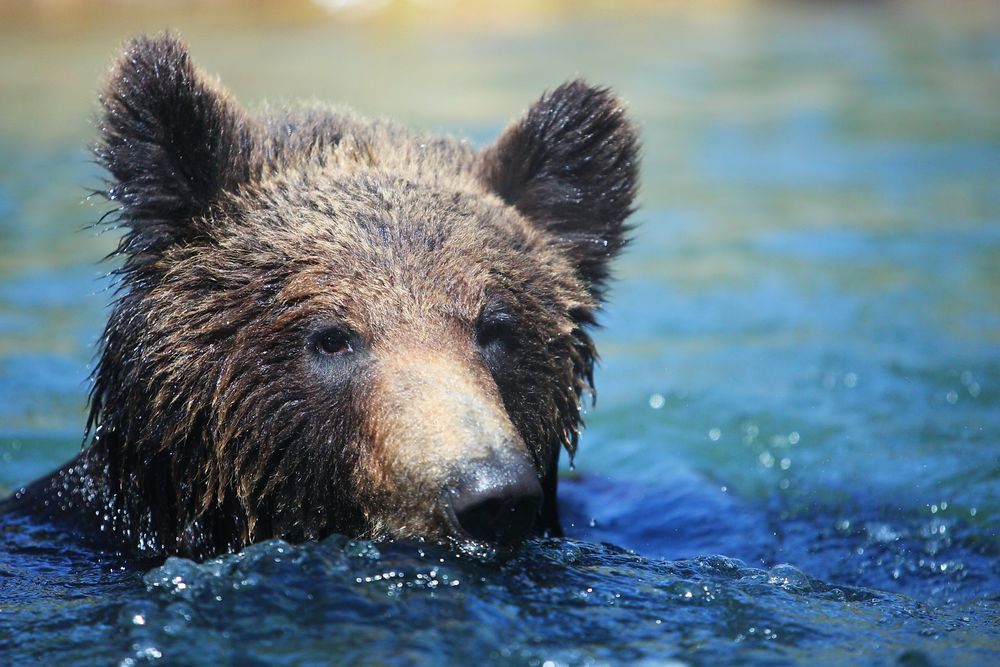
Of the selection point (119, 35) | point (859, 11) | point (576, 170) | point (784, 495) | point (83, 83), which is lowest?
point (784, 495)

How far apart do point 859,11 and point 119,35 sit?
17.8 meters

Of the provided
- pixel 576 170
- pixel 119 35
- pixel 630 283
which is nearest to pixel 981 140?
pixel 630 283

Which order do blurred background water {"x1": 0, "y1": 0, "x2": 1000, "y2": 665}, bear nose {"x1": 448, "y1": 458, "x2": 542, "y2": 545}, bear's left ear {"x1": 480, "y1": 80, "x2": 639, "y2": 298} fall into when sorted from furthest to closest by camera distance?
bear's left ear {"x1": 480, "y1": 80, "x2": 639, "y2": 298} < blurred background water {"x1": 0, "y1": 0, "x2": 1000, "y2": 665} < bear nose {"x1": 448, "y1": 458, "x2": 542, "y2": 545}

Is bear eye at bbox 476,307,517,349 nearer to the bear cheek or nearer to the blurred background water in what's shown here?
the bear cheek

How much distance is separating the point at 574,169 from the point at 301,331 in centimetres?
167

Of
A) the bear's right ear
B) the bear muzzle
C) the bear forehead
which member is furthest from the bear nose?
the bear's right ear

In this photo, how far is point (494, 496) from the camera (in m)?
3.97

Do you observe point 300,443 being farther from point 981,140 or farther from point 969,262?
point 981,140

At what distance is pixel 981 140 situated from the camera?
1723cm

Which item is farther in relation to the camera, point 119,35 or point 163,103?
point 119,35

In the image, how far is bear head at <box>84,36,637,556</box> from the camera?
452cm

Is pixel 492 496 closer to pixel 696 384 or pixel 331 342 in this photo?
pixel 331 342

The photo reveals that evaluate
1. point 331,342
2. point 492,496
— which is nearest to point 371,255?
point 331,342

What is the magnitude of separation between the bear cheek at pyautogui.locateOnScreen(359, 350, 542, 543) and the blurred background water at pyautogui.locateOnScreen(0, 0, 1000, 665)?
6.8 inches
